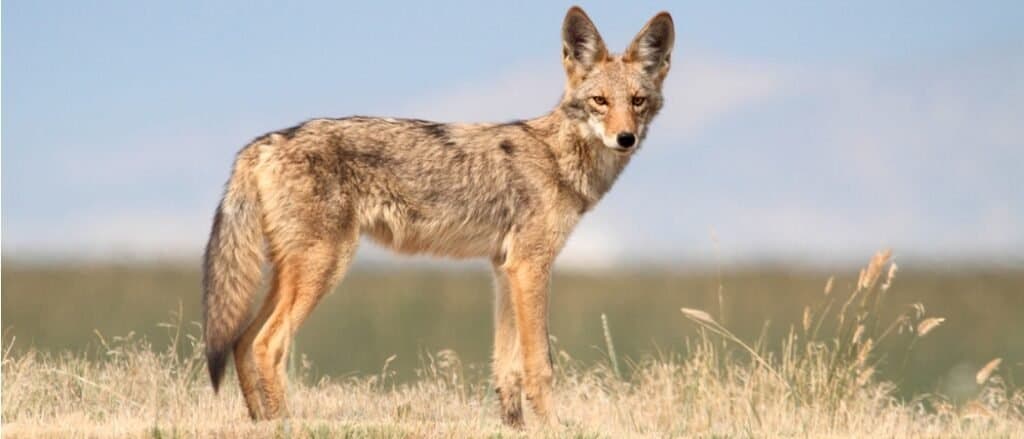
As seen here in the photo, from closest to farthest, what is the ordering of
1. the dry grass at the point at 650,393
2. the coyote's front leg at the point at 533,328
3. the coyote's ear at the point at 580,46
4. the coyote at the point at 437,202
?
the coyote at the point at 437,202
the coyote's front leg at the point at 533,328
the coyote's ear at the point at 580,46
the dry grass at the point at 650,393

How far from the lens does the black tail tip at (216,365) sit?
7.45m

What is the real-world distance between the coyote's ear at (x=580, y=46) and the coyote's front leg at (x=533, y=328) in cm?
121

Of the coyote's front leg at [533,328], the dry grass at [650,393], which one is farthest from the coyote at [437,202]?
the dry grass at [650,393]

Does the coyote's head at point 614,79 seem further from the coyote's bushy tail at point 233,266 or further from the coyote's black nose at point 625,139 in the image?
the coyote's bushy tail at point 233,266

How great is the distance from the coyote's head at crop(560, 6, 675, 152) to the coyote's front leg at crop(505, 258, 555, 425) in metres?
0.88

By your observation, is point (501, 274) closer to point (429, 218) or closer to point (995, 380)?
point (429, 218)

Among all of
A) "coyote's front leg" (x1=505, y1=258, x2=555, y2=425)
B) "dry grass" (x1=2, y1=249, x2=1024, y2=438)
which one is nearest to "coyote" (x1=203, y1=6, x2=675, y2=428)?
"coyote's front leg" (x1=505, y1=258, x2=555, y2=425)

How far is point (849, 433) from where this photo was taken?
8.39 meters

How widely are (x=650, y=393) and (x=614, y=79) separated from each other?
2.73 m

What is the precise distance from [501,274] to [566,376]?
1868mm

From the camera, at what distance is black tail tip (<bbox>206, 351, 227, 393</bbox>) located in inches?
293

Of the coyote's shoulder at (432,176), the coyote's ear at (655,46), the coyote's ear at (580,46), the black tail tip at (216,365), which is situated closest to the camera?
the black tail tip at (216,365)

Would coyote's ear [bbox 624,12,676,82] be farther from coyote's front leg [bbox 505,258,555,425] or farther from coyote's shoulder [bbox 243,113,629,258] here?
coyote's front leg [bbox 505,258,555,425]

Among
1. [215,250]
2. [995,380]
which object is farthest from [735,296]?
[215,250]
